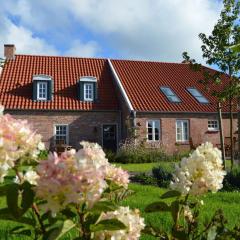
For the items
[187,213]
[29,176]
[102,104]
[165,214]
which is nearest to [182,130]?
[102,104]

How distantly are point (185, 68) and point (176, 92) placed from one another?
441cm

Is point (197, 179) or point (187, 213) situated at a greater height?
point (197, 179)

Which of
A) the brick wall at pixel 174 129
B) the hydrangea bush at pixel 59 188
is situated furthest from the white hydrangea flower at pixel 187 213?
the brick wall at pixel 174 129

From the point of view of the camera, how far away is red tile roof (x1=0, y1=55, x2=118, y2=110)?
27.8 metres

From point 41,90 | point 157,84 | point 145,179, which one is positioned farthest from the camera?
point 157,84

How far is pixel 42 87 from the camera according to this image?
1118 inches

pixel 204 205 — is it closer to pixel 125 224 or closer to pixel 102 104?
pixel 125 224

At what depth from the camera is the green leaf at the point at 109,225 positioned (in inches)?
85.6

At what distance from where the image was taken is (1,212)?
2.23 metres

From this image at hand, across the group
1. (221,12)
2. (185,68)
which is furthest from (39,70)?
(221,12)

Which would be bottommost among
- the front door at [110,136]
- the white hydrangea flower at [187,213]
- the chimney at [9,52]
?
the white hydrangea flower at [187,213]

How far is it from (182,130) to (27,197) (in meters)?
27.7

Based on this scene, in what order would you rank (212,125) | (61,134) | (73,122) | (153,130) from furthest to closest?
(212,125), (153,130), (73,122), (61,134)

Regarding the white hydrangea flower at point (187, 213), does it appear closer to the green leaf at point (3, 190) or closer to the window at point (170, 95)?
the green leaf at point (3, 190)
